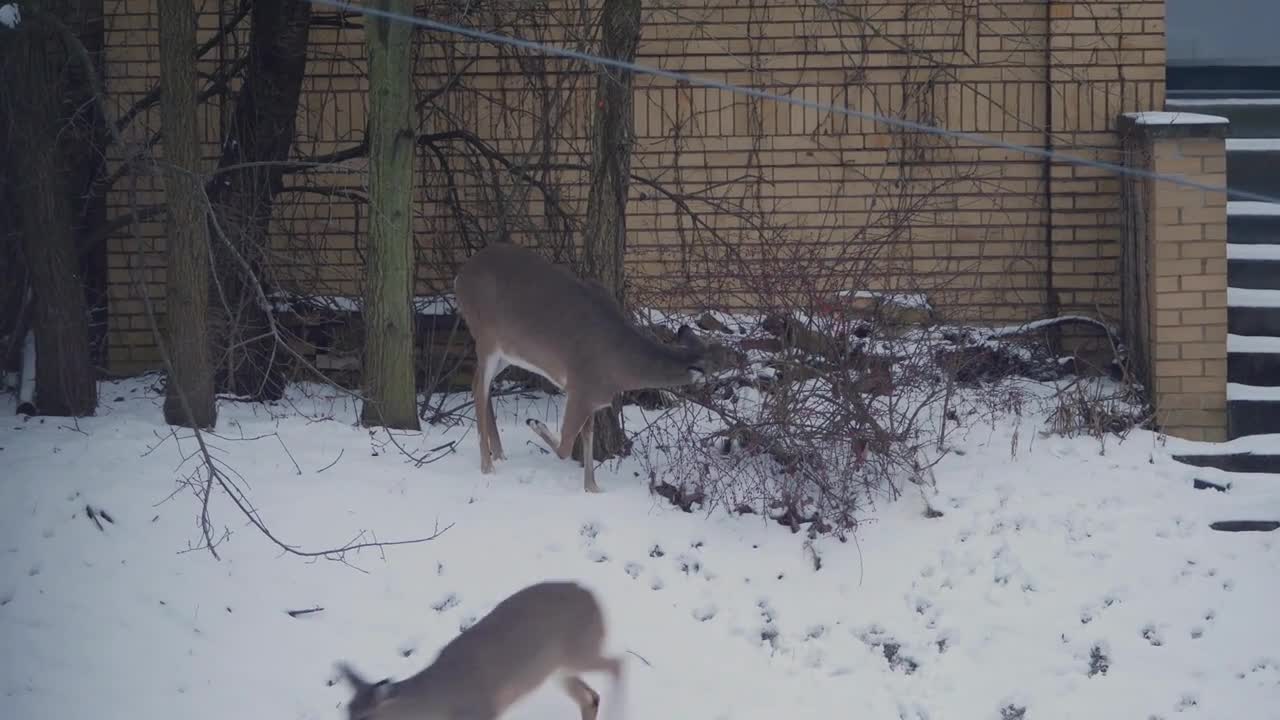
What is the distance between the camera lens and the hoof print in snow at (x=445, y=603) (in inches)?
289

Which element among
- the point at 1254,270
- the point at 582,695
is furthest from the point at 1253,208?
the point at 582,695

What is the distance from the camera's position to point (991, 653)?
7.40m

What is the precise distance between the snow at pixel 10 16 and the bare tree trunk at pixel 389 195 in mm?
2291

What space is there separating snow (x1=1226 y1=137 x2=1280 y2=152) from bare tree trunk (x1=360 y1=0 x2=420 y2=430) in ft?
22.0

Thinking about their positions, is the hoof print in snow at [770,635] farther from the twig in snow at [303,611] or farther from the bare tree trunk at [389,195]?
the bare tree trunk at [389,195]

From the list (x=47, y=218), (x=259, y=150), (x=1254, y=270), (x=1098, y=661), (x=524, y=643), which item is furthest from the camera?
(x=259, y=150)

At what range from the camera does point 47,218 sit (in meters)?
9.50

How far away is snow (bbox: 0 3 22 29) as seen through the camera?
9.20m

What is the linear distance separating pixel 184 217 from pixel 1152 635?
639cm

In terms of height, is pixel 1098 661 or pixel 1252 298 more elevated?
pixel 1252 298

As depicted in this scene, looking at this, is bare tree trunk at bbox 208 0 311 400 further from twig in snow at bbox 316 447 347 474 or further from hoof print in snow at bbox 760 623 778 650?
hoof print in snow at bbox 760 623 778 650

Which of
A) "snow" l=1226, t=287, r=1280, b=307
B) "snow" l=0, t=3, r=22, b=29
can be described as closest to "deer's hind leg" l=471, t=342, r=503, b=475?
"snow" l=0, t=3, r=22, b=29

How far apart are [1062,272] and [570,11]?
4.51 metres

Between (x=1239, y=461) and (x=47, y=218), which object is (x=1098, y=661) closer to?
(x=1239, y=461)
